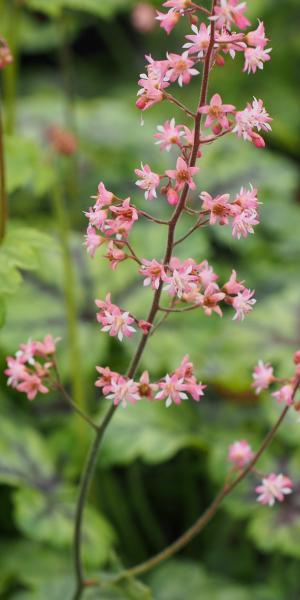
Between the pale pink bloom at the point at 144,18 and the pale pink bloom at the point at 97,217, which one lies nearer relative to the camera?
the pale pink bloom at the point at 97,217

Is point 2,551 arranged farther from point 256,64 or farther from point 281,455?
point 256,64

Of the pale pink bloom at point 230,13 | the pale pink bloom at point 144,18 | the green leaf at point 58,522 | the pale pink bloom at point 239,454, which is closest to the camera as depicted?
the pale pink bloom at point 230,13

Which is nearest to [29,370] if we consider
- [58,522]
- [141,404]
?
[58,522]

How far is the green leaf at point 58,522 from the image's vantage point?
108 inches

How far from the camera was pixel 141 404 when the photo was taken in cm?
333

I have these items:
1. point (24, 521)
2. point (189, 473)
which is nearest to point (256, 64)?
point (24, 521)

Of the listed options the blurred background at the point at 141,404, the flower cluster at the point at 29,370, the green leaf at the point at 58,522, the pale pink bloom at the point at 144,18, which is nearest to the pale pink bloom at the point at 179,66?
the flower cluster at the point at 29,370

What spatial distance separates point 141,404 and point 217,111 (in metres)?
1.93

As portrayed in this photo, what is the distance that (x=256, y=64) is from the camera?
156cm

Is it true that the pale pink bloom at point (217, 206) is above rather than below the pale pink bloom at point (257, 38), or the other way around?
below

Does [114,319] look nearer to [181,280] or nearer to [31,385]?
[181,280]

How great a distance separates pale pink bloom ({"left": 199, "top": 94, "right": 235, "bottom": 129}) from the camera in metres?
1.54

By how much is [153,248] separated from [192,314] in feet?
1.36

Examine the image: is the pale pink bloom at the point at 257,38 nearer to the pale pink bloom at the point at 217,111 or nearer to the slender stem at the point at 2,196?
the pale pink bloom at the point at 217,111
